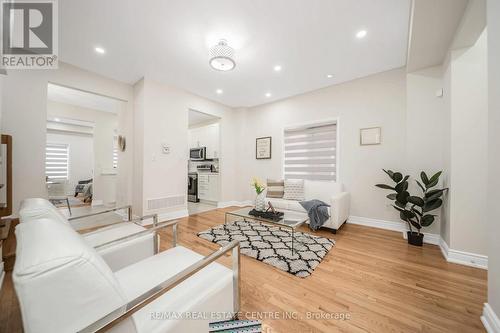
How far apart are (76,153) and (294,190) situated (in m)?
7.94

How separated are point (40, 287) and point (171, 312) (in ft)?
1.75

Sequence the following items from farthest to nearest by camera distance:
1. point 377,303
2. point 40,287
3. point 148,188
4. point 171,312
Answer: point 148,188 < point 377,303 < point 171,312 < point 40,287

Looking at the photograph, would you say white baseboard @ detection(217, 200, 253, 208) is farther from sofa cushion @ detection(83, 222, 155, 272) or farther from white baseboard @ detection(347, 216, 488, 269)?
sofa cushion @ detection(83, 222, 155, 272)

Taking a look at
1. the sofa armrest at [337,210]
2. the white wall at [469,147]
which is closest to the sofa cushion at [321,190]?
the sofa armrest at [337,210]

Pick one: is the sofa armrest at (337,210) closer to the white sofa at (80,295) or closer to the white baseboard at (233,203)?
the white sofa at (80,295)

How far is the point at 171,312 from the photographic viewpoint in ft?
2.84

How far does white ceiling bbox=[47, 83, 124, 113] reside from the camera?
416cm

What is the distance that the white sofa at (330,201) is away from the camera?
2861mm

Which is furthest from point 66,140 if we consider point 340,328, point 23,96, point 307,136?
point 340,328

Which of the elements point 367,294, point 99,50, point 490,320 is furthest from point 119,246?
point 99,50

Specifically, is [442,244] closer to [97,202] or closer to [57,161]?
[97,202]

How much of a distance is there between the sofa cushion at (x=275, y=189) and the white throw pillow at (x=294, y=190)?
125mm

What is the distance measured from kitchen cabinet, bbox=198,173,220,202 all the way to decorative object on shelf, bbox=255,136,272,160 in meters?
1.34

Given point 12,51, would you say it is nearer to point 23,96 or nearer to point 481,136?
point 23,96
